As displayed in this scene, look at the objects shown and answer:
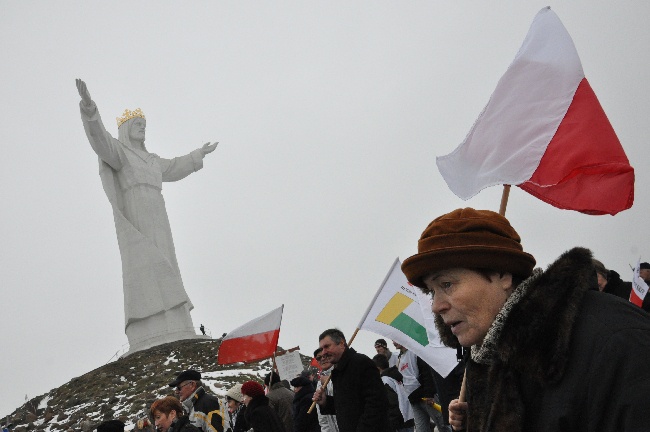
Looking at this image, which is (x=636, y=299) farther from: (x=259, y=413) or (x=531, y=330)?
(x=531, y=330)

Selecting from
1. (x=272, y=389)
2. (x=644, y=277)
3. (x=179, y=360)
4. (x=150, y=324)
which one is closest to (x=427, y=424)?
(x=272, y=389)

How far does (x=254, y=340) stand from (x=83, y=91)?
14.2m

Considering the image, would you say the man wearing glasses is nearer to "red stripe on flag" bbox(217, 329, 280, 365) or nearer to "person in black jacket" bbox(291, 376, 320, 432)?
"person in black jacket" bbox(291, 376, 320, 432)

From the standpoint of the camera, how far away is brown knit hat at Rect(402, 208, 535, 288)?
6.45 ft

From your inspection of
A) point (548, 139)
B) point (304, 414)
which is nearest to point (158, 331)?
point (304, 414)

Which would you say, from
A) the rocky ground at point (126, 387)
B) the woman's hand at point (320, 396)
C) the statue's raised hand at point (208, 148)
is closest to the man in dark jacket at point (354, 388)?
the woman's hand at point (320, 396)

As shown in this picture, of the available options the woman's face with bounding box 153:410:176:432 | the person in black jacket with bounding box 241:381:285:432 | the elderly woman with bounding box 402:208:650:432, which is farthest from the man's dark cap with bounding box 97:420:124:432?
the elderly woman with bounding box 402:208:650:432

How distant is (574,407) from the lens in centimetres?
153

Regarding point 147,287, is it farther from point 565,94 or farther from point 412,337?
point 565,94

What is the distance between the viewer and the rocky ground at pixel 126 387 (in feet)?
55.7

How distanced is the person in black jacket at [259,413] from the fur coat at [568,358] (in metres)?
4.67

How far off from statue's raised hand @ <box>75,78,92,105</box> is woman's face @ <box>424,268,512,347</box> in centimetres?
1953

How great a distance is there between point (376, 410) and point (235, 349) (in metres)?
4.30

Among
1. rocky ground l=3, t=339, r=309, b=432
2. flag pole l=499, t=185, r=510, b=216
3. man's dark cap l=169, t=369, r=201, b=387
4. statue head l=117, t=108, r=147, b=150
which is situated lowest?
flag pole l=499, t=185, r=510, b=216
